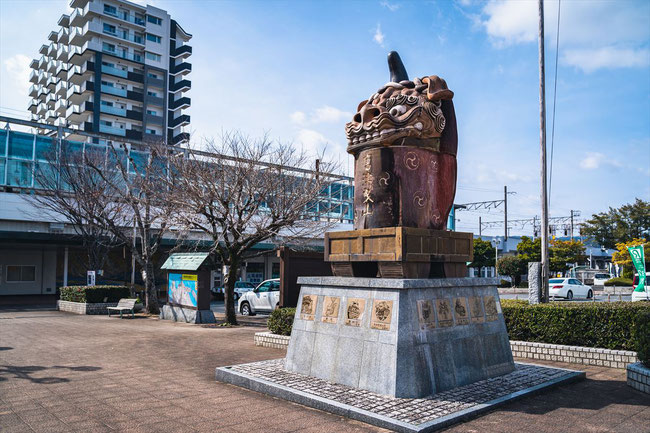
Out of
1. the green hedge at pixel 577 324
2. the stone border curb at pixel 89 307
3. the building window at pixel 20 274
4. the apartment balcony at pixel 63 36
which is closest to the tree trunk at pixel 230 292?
the stone border curb at pixel 89 307

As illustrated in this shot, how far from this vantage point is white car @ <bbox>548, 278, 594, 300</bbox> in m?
29.2

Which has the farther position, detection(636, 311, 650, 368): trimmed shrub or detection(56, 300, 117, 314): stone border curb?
detection(56, 300, 117, 314): stone border curb

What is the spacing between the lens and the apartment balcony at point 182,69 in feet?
195

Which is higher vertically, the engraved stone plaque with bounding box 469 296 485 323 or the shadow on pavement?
the engraved stone plaque with bounding box 469 296 485 323

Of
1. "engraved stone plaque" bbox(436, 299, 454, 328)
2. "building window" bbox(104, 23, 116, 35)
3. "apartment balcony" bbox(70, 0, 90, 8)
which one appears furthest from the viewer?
"building window" bbox(104, 23, 116, 35)

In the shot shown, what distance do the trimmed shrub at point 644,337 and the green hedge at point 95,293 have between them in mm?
20129

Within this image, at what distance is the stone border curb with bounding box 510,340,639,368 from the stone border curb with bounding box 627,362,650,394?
4.73ft

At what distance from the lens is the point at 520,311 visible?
10.8m

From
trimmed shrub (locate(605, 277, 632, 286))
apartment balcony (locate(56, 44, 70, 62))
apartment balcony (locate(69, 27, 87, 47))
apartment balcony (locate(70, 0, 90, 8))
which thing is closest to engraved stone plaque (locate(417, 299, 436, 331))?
trimmed shrub (locate(605, 277, 632, 286))

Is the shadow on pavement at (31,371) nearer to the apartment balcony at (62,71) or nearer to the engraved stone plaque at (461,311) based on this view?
the engraved stone plaque at (461,311)

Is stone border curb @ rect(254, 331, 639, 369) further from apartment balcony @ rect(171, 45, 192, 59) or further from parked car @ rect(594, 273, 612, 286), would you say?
apartment balcony @ rect(171, 45, 192, 59)

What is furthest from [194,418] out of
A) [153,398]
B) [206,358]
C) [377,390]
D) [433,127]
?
[433,127]

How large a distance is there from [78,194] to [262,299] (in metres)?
9.41

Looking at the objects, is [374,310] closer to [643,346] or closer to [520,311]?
[643,346]
